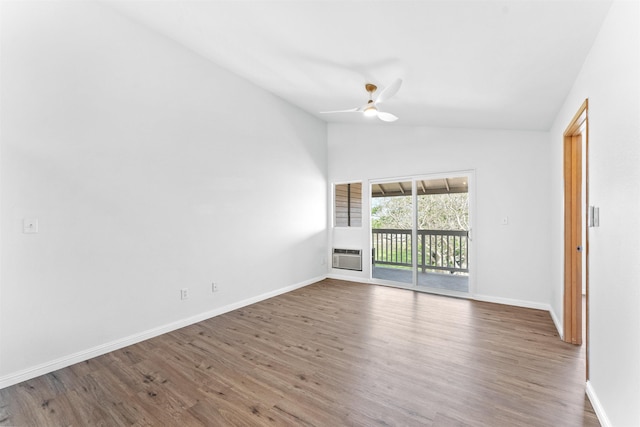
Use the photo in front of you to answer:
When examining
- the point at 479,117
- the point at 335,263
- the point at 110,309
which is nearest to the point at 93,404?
the point at 110,309

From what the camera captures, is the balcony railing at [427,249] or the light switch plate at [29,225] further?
the balcony railing at [427,249]

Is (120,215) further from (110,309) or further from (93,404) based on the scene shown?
(93,404)

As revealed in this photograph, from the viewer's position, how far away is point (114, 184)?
110 inches

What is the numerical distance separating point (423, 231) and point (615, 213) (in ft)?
11.0

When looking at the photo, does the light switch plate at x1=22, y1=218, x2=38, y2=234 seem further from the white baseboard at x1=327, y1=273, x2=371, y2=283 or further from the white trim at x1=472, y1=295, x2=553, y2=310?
the white trim at x1=472, y1=295, x2=553, y2=310

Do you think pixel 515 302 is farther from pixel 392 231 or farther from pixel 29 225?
pixel 29 225

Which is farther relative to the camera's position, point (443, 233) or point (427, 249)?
point (427, 249)

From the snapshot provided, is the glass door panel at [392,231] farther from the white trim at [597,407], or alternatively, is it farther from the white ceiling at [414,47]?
the white trim at [597,407]

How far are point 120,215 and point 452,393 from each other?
3.24 metres

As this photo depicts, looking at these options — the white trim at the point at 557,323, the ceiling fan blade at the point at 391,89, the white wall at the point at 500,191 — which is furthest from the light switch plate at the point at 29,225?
the white trim at the point at 557,323

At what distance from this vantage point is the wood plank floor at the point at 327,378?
182 centimetres

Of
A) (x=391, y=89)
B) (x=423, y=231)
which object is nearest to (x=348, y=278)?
(x=423, y=231)

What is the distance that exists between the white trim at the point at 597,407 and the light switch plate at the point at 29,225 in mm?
4090

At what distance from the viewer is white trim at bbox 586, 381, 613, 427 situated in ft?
5.39
